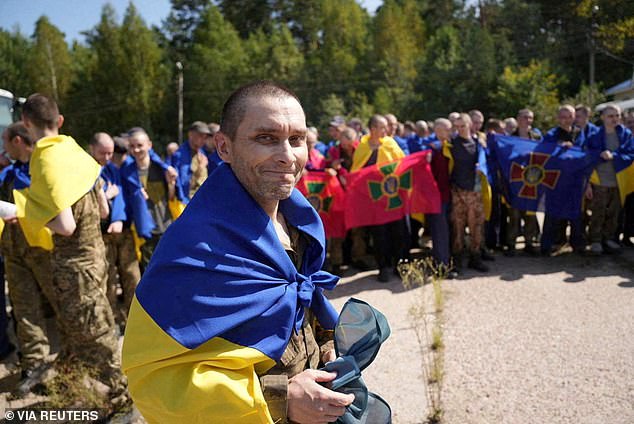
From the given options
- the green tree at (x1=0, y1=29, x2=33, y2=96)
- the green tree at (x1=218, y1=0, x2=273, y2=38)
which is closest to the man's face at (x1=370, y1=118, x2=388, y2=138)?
the green tree at (x1=0, y1=29, x2=33, y2=96)

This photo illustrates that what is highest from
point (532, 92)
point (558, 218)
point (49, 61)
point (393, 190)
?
point (49, 61)

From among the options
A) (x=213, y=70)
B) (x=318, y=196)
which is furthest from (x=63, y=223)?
(x=213, y=70)

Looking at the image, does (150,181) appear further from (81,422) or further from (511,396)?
(511,396)

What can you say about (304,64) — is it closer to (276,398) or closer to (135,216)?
(135,216)

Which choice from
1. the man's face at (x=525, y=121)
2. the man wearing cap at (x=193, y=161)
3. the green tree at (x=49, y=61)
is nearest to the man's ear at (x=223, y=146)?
the man wearing cap at (x=193, y=161)

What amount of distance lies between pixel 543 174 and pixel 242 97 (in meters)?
6.54

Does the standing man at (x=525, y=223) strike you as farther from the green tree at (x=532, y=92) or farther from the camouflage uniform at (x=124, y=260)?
the green tree at (x=532, y=92)

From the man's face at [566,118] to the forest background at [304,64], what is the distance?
1273 centimetres

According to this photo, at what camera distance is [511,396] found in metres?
3.61

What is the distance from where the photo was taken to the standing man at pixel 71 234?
10.1ft

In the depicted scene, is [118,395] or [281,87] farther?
[118,395]

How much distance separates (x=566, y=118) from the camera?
712 centimetres

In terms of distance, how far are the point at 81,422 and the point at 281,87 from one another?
124 inches

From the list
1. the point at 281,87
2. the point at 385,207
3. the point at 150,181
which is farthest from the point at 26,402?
the point at 385,207
